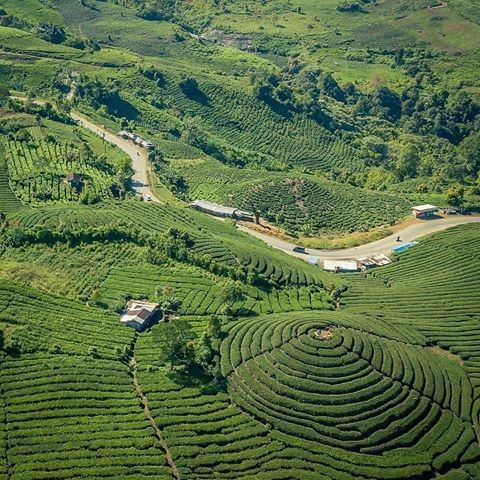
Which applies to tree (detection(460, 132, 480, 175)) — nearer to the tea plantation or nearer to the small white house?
the tea plantation

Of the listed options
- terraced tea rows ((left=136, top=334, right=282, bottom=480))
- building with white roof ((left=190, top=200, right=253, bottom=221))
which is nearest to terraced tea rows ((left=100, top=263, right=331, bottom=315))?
terraced tea rows ((left=136, top=334, right=282, bottom=480))

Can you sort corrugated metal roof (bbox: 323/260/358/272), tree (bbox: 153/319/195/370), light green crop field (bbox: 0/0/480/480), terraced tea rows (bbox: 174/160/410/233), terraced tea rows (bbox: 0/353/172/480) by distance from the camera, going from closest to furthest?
terraced tea rows (bbox: 0/353/172/480) → light green crop field (bbox: 0/0/480/480) → tree (bbox: 153/319/195/370) → corrugated metal roof (bbox: 323/260/358/272) → terraced tea rows (bbox: 174/160/410/233)

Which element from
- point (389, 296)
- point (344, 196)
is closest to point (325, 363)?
point (389, 296)

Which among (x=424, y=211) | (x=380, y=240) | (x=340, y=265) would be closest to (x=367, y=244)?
(x=380, y=240)

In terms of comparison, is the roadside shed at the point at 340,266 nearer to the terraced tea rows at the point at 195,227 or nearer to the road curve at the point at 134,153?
the terraced tea rows at the point at 195,227

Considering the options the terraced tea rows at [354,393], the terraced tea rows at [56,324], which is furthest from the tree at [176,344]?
the terraced tea rows at [56,324]

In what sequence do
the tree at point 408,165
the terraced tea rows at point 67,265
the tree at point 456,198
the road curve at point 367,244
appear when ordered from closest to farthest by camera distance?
the terraced tea rows at point 67,265 < the road curve at point 367,244 < the tree at point 456,198 < the tree at point 408,165
